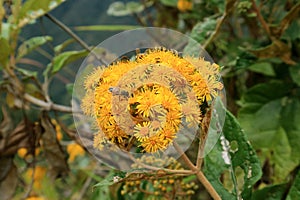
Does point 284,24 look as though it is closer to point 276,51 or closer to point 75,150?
point 276,51

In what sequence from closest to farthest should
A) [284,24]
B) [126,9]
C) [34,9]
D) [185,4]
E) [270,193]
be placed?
[270,193] → [284,24] → [34,9] → [185,4] → [126,9]

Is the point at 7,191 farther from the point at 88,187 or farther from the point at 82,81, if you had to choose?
the point at 82,81

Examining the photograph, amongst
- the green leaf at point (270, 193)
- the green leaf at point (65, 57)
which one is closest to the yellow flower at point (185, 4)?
the green leaf at point (65, 57)

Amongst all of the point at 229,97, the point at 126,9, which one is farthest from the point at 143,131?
the point at 126,9

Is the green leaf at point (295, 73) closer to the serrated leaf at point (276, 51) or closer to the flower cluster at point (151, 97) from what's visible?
the serrated leaf at point (276, 51)

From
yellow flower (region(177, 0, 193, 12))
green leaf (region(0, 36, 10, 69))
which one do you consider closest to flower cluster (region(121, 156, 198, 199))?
green leaf (region(0, 36, 10, 69))
